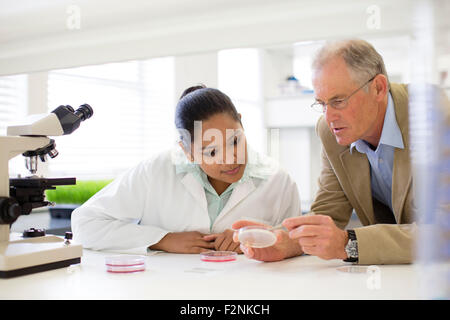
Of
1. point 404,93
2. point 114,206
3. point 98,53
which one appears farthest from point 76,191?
point 404,93

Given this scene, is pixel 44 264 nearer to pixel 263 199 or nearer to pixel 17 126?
pixel 17 126

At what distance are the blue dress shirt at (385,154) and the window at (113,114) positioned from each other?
158 cm

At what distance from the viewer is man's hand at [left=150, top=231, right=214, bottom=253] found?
151 centimetres

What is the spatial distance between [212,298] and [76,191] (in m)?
1.56

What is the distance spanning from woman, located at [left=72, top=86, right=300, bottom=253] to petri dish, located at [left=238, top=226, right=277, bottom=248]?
0.30 metres

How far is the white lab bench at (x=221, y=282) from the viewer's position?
0.96 meters

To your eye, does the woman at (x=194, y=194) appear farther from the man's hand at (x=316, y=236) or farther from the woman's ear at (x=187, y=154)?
the man's hand at (x=316, y=236)

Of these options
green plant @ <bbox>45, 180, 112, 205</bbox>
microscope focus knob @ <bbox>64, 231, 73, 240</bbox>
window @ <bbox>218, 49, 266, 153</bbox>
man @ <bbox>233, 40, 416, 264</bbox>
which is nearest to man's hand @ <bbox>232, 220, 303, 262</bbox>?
man @ <bbox>233, 40, 416, 264</bbox>

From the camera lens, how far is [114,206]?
1624mm

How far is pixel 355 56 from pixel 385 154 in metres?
0.35

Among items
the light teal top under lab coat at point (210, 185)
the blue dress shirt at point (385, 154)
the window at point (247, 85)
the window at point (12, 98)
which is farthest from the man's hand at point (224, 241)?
the window at point (247, 85)

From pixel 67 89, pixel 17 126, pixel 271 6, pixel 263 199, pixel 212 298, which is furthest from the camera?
pixel 67 89

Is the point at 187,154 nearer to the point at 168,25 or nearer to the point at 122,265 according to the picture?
the point at 122,265

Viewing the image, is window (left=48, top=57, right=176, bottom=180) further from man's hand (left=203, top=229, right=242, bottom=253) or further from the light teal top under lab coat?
man's hand (left=203, top=229, right=242, bottom=253)
